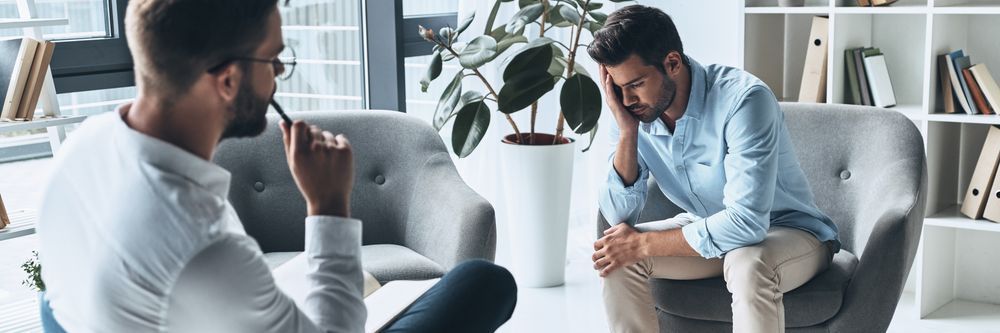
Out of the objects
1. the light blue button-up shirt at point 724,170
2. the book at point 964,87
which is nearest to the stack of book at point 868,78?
the book at point 964,87

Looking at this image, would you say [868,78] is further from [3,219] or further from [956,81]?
[3,219]

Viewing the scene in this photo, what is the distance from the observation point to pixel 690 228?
228cm

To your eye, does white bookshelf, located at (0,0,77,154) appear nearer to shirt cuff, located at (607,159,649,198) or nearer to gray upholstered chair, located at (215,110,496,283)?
gray upholstered chair, located at (215,110,496,283)

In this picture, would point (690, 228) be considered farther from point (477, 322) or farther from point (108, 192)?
point (108, 192)

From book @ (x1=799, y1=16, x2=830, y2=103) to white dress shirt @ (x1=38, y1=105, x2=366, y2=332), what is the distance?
8.51ft

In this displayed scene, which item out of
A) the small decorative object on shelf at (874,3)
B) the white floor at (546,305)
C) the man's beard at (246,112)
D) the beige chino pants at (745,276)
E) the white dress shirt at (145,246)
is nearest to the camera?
the white dress shirt at (145,246)

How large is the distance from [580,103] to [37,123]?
A: 1.51m

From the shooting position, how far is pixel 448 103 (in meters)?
3.38

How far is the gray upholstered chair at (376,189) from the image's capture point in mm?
2596

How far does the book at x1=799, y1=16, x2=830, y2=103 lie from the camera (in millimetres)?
3447

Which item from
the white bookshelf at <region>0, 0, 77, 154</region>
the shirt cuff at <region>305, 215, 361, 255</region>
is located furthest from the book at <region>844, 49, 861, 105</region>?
the shirt cuff at <region>305, 215, 361, 255</region>

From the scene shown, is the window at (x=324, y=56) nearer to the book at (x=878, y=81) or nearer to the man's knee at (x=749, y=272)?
the book at (x=878, y=81)

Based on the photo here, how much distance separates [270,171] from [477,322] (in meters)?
1.16

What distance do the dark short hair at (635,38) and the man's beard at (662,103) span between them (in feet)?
0.13
